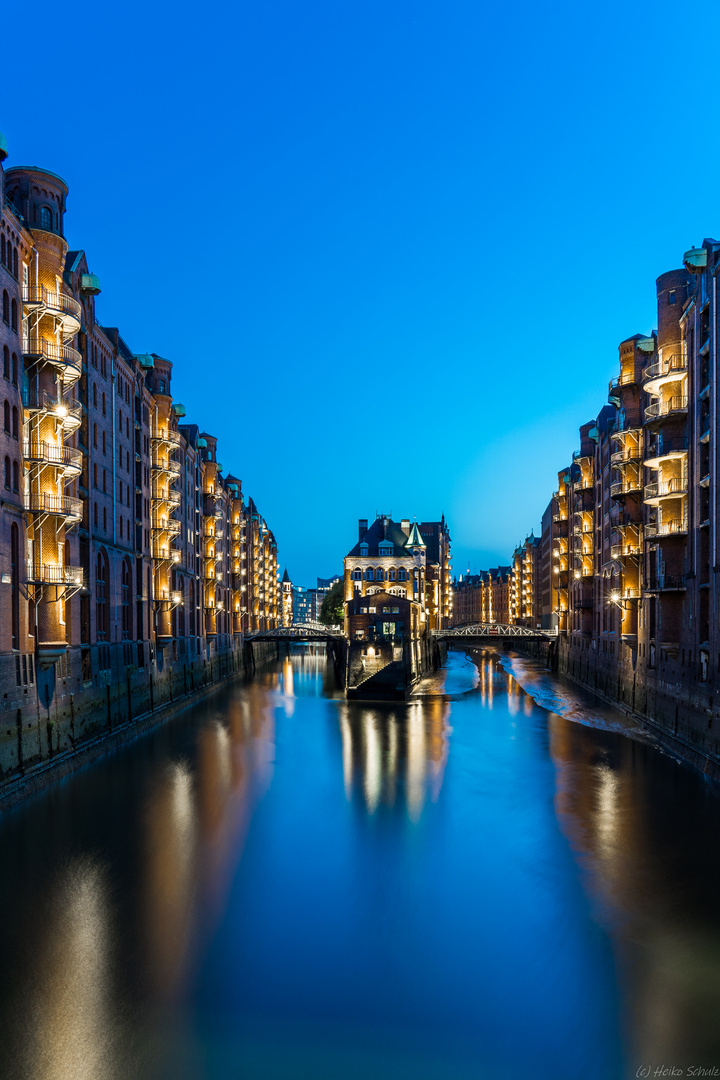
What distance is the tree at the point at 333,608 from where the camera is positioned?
434ft

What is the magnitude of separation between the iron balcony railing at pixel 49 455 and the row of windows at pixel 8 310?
495 centimetres

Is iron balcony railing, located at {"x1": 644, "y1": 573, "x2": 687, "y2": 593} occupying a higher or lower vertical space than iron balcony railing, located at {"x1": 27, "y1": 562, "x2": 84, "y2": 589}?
lower

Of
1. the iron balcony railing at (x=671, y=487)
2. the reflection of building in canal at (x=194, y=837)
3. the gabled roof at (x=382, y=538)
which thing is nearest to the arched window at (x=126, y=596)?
the reflection of building in canal at (x=194, y=837)

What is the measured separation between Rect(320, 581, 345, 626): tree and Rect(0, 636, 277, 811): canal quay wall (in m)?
69.3

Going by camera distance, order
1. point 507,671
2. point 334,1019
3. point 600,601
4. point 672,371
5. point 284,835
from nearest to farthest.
→ point 334,1019 → point 284,835 → point 672,371 → point 600,601 → point 507,671

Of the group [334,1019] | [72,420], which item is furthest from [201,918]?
[72,420]

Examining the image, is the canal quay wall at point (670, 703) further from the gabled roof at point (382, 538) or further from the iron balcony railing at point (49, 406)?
the gabled roof at point (382, 538)

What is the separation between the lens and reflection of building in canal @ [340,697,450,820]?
3384cm

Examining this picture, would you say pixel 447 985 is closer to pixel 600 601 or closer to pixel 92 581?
pixel 92 581

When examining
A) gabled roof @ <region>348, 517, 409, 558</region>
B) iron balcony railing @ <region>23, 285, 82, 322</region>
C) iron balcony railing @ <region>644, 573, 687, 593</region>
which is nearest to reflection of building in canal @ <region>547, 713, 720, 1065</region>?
iron balcony railing @ <region>644, 573, 687, 593</region>

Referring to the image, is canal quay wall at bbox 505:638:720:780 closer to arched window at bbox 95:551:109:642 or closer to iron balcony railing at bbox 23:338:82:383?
arched window at bbox 95:551:109:642

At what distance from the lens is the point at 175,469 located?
197ft

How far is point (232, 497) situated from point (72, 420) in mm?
68256

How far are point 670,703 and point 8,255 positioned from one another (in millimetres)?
39956
